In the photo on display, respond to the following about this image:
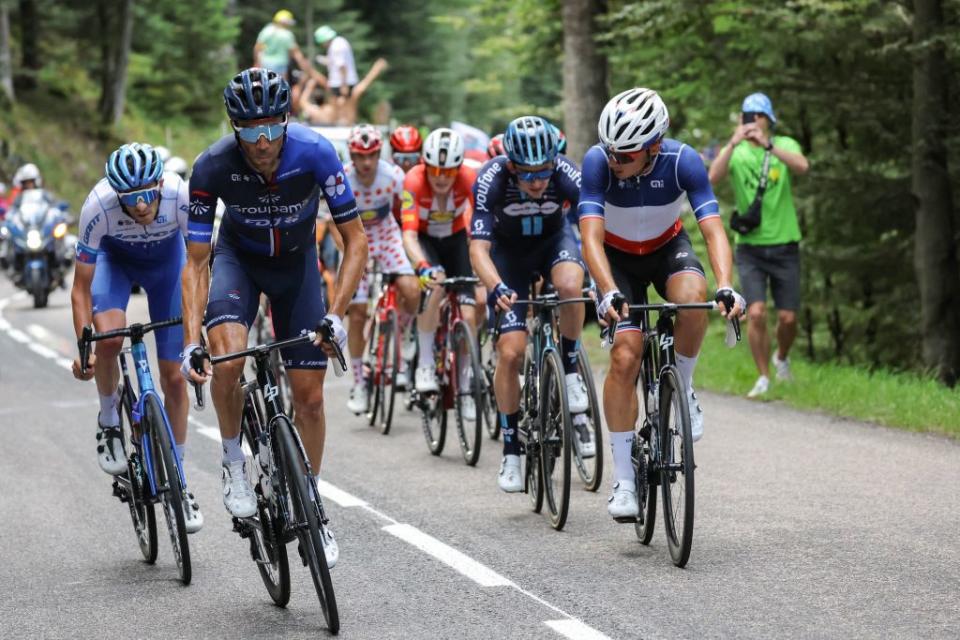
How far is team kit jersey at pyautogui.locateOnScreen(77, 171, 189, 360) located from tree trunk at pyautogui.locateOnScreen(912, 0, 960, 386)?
7.49 metres

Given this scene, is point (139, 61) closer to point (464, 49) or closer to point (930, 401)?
point (464, 49)

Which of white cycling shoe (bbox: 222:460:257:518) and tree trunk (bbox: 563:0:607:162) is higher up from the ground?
tree trunk (bbox: 563:0:607:162)

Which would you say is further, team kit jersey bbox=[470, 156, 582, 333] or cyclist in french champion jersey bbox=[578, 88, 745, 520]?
team kit jersey bbox=[470, 156, 582, 333]

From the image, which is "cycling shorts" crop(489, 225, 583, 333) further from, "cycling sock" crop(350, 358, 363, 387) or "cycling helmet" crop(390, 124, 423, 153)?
"cycling helmet" crop(390, 124, 423, 153)

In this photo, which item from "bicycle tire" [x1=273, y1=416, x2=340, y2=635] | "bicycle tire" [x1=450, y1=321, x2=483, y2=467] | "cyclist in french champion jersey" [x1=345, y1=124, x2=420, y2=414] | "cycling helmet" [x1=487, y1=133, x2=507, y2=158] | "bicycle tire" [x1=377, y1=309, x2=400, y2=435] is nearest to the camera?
"bicycle tire" [x1=273, y1=416, x2=340, y2=635]

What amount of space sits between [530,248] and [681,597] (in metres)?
3.44

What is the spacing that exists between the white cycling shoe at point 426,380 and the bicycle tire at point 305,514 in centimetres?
453

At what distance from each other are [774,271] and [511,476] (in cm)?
494

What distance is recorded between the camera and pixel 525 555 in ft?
25.0

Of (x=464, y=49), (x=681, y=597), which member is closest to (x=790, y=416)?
(x=681, y=597)

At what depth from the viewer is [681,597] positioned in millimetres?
6645

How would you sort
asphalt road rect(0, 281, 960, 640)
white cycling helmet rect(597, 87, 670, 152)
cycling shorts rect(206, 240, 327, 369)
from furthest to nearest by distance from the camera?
white cycling helmet rect(597, 87, 670, 152) → cycling shorts rect(206, 240, 327, 369) → asphalt road rect(0, 281, 960, 640)

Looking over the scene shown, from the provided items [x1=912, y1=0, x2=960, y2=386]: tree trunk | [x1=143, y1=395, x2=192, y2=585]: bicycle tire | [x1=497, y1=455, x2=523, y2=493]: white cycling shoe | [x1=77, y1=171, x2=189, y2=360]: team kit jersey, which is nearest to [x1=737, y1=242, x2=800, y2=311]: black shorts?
[x1=912, y1=0, x2=960, y2=386]: tree trunk

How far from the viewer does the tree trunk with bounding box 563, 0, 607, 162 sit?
19.1 metres
